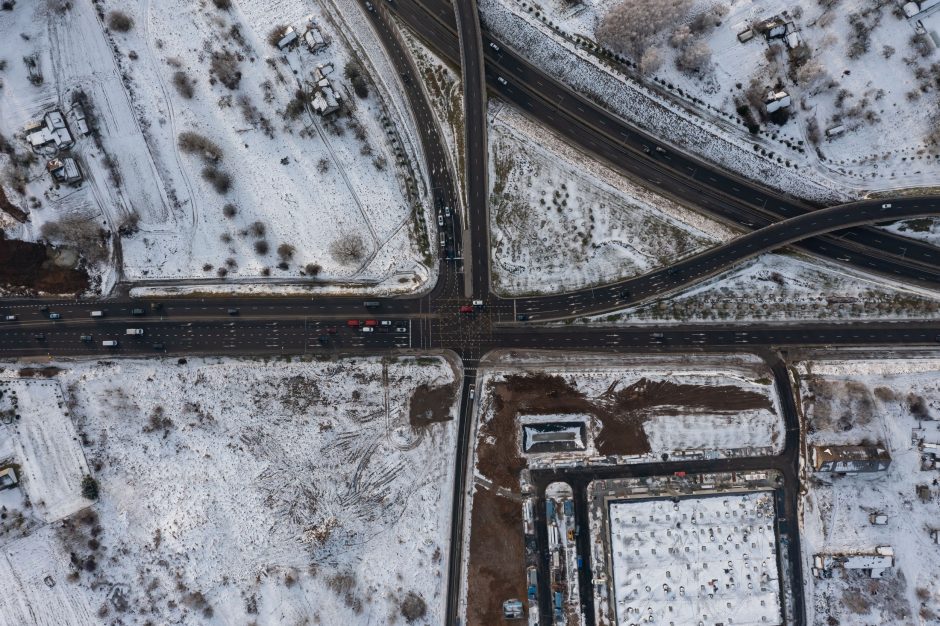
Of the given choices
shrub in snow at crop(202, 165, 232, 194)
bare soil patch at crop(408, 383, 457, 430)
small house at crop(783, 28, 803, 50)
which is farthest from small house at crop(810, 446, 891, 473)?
shrub in snow at crop(202, 165, 232, 194)

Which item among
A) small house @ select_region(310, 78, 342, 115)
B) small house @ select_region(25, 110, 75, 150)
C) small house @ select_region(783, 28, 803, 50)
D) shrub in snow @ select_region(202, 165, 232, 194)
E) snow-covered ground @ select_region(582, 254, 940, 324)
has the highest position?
small house @ select_region(783, 28, 803, 50)

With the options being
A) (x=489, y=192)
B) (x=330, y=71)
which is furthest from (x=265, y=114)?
(x=489, y=192)

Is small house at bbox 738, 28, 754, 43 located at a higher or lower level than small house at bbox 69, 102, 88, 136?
higher

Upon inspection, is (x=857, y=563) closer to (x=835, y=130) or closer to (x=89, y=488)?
(x=835, y=130)

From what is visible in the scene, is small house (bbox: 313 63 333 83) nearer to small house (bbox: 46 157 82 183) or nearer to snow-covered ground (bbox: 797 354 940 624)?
small house (bbox: 46 157 82 183)

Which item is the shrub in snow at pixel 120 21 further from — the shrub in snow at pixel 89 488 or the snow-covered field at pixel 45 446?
the shrub in snow at pixel 89 488

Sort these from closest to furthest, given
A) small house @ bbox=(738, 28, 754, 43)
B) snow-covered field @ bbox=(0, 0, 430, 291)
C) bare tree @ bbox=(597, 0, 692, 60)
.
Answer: bare tree @ bbox=(597, 0, 692, 60), small house @ bbox=(738, 28, 754, 43), snow-covered field @ bbox=(0, 0, 430, 291)
